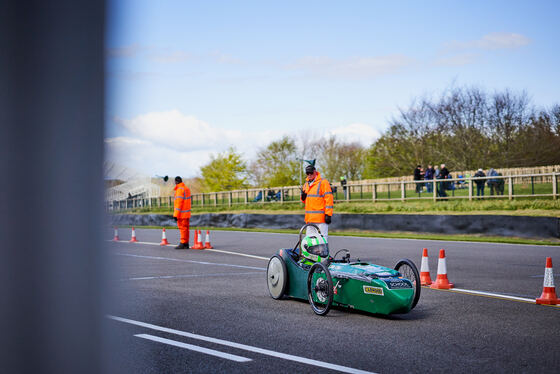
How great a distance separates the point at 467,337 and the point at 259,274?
667 cm

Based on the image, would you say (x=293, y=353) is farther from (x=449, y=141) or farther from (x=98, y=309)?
(x=449, y=141)

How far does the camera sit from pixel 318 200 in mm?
12391

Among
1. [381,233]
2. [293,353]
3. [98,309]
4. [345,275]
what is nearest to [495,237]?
[381,233]

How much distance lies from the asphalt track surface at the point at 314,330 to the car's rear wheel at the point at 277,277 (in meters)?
0.18

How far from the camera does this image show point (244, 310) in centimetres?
851

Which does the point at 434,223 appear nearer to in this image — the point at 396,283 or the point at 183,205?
the point at 183,205

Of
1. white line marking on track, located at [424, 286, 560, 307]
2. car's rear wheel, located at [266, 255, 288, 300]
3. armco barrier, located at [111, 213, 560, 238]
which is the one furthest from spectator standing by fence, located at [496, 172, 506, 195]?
car's rear wheel, located at [266, 255, 288, 300]

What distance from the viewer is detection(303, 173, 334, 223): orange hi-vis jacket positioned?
12.3 meters

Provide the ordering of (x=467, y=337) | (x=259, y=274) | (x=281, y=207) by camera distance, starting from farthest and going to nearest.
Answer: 1. (x=281, y=207)
2. (x=259, y=274)
3. (x=467, y=337)

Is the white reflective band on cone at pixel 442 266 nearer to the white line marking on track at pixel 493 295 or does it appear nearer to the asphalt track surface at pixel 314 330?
the white line marking on track at pixel 493 295

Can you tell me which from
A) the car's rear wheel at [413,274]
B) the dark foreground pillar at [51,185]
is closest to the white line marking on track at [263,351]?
the car's rear wheel at [413,274]

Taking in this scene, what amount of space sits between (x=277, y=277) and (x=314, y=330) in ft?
7.58

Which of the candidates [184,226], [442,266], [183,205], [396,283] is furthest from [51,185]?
[184,226]

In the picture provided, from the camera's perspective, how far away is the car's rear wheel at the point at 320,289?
7.82 m
